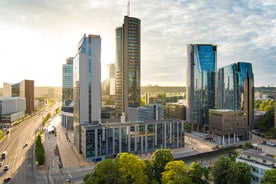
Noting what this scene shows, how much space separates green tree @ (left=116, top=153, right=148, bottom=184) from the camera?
32.5 meters

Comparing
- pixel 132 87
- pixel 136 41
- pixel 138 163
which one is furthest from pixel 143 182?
pixel 136 41

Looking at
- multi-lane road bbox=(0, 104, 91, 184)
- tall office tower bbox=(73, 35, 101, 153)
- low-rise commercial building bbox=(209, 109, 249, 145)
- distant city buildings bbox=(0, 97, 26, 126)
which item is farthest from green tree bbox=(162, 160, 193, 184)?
distant city buildings bbox=(0, 97, 26, 126)

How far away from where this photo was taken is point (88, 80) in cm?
6956

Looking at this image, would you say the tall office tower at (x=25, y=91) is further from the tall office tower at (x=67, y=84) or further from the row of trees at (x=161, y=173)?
the row of trees at (x=161, y=173)

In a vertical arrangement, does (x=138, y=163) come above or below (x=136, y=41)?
below

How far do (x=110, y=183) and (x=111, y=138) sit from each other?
26.5 metres

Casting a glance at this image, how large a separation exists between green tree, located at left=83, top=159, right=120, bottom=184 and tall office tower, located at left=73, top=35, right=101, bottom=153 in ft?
118

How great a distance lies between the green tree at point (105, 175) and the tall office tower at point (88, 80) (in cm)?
3608

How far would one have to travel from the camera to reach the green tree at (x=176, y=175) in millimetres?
32000

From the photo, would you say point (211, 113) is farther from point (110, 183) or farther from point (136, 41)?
point (110, 183)

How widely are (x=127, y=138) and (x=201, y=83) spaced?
5846 centimetres

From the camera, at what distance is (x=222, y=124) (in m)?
80.1

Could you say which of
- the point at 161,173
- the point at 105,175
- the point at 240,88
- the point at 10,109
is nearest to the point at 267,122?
the point at 240,88

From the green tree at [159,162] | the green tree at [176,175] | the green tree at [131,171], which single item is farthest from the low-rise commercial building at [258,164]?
the green tree at [131,171]
